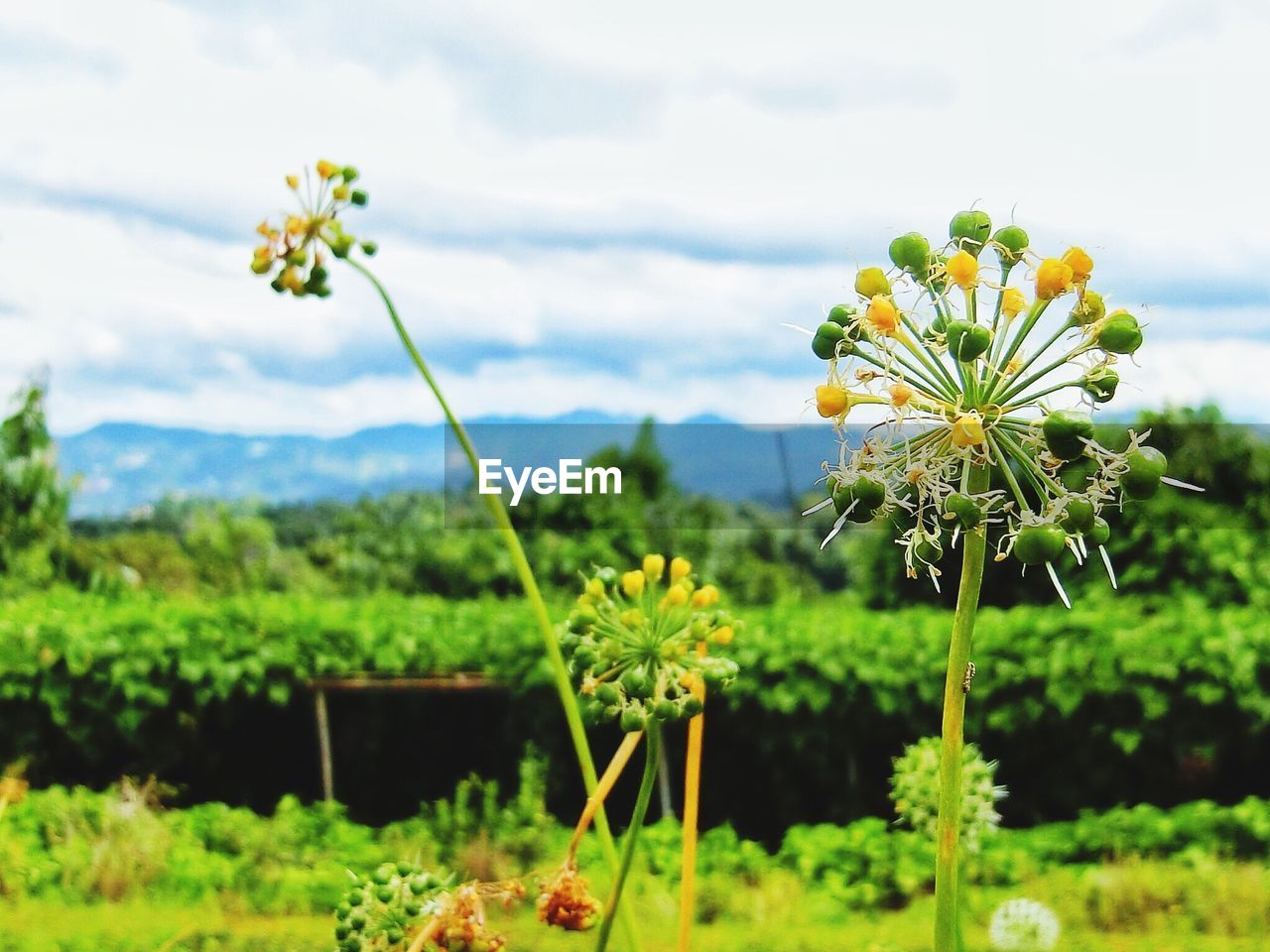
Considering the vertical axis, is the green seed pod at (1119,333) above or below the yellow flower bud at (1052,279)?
below

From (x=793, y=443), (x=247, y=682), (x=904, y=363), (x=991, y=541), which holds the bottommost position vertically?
(x=247, y=682)

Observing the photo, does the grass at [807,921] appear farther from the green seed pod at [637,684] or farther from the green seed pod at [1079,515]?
the green seed pod at [1079,515]

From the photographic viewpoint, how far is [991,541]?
3.92 feet

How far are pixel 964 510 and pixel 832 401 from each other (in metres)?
0.16

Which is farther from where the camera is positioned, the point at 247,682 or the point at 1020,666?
the point at 247,682

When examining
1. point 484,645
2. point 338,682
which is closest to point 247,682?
point 338,682

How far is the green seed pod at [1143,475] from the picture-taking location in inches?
39.8

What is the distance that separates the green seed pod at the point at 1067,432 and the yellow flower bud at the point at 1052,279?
112 millimetres

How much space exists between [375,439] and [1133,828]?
34.2ft

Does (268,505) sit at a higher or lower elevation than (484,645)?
higher

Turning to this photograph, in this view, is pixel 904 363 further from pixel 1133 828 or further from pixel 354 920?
pixel 1133 828

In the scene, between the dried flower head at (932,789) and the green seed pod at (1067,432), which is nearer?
the green seed pod at (1067,432)

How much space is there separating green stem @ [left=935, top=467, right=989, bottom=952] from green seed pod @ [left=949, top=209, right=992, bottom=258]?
216 mm
